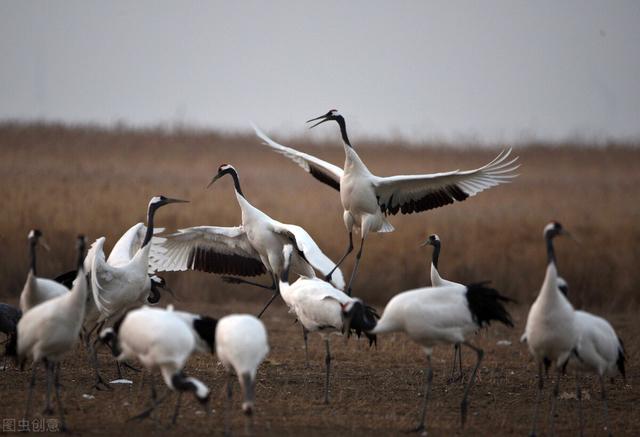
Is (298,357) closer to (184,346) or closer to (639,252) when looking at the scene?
(184,346)

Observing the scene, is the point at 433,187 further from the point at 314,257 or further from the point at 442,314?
the point at 442,314

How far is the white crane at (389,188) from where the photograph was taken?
9.53m

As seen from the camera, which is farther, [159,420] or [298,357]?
[298,357]

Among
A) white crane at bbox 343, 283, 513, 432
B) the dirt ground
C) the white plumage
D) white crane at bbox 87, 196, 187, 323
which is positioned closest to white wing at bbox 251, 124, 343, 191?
the dirt ground

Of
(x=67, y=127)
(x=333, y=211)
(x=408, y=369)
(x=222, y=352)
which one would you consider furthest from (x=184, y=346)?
(x=67, y=127)

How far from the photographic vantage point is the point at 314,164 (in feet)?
34.6

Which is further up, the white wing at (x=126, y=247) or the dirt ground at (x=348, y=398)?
the white wing at (x=126, y=247)

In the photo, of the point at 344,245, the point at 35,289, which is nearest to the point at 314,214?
the point at 344,245

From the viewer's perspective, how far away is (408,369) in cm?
912

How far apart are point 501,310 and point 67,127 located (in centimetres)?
1526

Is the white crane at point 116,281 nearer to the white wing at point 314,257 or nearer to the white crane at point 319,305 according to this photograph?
the white crane at point 319,305

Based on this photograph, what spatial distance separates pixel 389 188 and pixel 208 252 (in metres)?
1.87

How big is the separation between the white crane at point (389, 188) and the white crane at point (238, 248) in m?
0.64

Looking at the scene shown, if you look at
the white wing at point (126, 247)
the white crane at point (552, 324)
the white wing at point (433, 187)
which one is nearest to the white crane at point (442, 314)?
the white crane at point (552, 324)
